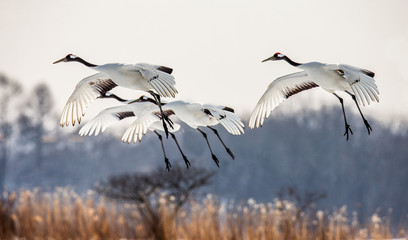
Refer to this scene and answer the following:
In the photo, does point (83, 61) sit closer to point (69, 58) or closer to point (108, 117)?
point (69, 58)

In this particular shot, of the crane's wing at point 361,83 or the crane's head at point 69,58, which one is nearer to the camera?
the crane's wing at point 361,83

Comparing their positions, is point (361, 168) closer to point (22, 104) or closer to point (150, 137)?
point (150, 137)

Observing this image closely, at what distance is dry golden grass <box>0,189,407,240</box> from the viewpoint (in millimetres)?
6336

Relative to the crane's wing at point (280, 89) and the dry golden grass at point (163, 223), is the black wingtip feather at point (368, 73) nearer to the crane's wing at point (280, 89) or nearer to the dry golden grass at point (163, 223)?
the crane's wing at point (280, 89)

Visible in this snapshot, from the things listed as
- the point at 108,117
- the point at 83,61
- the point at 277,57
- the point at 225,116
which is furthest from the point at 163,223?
the point at 225,116

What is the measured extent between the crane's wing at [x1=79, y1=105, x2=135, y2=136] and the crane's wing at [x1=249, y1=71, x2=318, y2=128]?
2.12 feet

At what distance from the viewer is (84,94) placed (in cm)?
263

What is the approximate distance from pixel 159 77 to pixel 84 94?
65 cm

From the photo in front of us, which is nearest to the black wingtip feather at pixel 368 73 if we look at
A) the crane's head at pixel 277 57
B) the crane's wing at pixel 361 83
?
the crane's wing at pixel 361 83

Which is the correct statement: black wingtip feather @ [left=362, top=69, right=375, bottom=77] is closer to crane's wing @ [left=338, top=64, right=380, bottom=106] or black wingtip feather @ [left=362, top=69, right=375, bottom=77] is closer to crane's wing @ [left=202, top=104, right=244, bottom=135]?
crane's wing @ [left=338, top=64, right=380, bottom=106]

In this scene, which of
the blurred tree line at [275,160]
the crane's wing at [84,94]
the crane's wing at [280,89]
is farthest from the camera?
the blurred tree line at [275,160]

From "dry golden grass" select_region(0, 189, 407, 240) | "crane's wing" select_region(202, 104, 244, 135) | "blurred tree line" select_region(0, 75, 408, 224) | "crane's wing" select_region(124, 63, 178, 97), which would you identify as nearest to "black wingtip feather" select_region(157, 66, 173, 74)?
"crane's wing" select_region(124, 63, 178, 97)

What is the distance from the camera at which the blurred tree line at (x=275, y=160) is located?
99.7ft

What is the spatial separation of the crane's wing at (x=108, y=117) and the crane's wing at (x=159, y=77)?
0.63 metres
